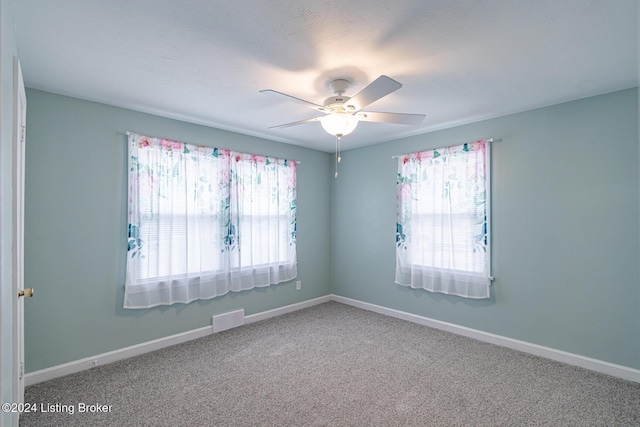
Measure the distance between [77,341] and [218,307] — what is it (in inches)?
53.1

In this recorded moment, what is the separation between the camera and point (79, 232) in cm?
287

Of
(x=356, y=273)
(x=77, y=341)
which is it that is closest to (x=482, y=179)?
(x=356, y=273)

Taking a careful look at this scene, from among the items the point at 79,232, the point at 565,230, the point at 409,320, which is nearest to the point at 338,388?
the point at 409,320

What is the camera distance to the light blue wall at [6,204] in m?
1.32

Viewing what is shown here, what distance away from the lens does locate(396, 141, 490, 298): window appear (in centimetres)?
350

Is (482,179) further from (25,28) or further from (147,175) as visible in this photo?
(25,28)

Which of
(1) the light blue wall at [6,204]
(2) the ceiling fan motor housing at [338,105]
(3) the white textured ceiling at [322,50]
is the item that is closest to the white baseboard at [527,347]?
(3) the white textured ceiling at [322,50]

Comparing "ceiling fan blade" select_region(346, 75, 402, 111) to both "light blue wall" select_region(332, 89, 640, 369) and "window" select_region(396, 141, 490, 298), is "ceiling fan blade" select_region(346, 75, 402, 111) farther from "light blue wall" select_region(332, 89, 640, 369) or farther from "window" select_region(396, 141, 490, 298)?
"light blue wall" select_region(332, 89, 640, 369)

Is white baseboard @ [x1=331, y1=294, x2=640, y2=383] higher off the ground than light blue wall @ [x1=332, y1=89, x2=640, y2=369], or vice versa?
light blue wall @ [x1=332, y1=89, x2=640, y2=369]

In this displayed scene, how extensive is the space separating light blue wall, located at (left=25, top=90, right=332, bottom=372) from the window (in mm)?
2705

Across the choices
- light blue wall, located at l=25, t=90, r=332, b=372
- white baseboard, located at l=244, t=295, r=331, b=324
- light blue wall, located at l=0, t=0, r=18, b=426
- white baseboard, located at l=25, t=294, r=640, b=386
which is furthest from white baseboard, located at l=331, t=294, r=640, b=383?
light blue wall, located at l=0, t=0, r=18, b=426

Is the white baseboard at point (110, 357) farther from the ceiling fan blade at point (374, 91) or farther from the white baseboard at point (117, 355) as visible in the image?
the ceiling fan blade at point (374, 91)

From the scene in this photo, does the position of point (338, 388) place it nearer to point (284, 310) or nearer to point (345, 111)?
point (284, 310)

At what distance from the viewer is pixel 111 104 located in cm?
304
